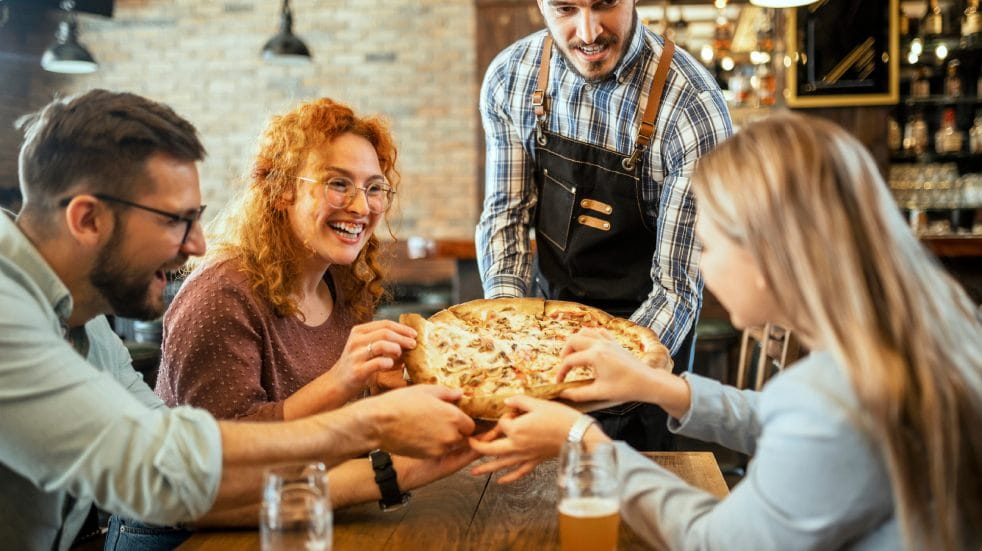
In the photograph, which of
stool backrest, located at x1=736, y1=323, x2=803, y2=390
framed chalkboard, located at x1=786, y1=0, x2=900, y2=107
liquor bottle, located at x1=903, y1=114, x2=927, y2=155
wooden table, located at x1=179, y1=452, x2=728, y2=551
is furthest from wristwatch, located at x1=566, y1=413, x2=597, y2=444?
liquor bottle, located at x1=903, y1=114, x2=927, y2=155

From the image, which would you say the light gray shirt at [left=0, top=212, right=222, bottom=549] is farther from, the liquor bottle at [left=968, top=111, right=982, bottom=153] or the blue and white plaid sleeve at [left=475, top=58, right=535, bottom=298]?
the liquor bottle at [left=968, top=111, right=982, bottom=153]

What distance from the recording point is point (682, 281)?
248 centimetres

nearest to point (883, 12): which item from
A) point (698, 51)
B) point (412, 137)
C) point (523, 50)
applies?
point (698, 51)

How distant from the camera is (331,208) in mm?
2094

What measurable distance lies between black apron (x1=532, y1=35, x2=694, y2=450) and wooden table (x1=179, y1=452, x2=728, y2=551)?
866 millimetres

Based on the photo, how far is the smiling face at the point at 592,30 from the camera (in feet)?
7.88

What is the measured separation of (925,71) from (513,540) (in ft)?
21.9

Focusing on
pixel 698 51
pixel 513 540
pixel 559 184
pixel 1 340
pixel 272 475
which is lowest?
pixel 513 540

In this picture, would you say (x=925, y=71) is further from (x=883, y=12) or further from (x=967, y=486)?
(x=967, y=486)

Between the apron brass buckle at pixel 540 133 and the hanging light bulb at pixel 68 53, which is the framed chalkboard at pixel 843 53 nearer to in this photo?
the apron brass buckle at pixel 540 133

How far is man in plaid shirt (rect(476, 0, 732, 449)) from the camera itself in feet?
8.07

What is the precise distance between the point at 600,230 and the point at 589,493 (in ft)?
5.05

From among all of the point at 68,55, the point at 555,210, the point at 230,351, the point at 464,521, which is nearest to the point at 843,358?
the point at 464,521

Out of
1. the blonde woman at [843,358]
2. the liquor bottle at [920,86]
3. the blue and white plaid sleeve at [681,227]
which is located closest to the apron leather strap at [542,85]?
the blue and white plaid sleeve at [681,227]
